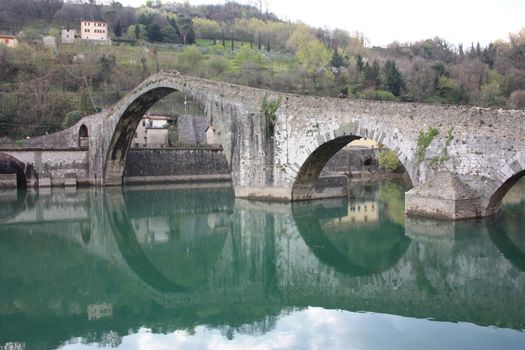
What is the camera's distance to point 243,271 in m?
12.3

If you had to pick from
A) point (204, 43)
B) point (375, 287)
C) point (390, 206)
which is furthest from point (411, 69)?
point (375, 287)

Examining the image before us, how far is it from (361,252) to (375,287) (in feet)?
11.3

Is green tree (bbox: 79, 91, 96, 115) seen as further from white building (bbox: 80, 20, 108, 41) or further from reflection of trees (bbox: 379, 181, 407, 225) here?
white building (bbox: 80, 20, 108, 41)

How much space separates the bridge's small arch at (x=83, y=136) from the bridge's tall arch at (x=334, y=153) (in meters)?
18.0

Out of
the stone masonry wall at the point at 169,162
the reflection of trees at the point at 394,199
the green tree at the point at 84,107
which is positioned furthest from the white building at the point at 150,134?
the reflection of trees at the point at 394,199

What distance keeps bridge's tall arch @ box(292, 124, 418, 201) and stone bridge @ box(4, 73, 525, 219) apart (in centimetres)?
3

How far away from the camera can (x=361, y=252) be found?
14188mm

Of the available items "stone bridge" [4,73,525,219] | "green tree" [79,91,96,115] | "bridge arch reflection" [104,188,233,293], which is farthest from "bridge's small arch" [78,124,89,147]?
"bridge arch reflection" [104,188,233,293]

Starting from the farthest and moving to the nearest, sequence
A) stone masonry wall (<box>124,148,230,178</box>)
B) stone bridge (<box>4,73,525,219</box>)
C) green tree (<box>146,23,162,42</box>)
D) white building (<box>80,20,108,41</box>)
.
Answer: green tree (<box>146,23,162,42</box>)
white building (<box>80,20,108,41</box>)
stone masonry wall (<box>124,148,230,178</box>)
stone bridge (<box>4,73,525,219</box>)

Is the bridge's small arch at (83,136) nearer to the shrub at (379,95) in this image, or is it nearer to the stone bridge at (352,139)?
the stone bridge at (352,139)

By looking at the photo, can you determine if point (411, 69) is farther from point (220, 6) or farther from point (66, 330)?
point (220, 6)

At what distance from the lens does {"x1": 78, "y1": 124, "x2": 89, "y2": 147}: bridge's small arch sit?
36.0m

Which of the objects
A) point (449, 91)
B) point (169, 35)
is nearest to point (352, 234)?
point (449, 91)

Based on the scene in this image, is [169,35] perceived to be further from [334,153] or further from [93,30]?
[334,153]
